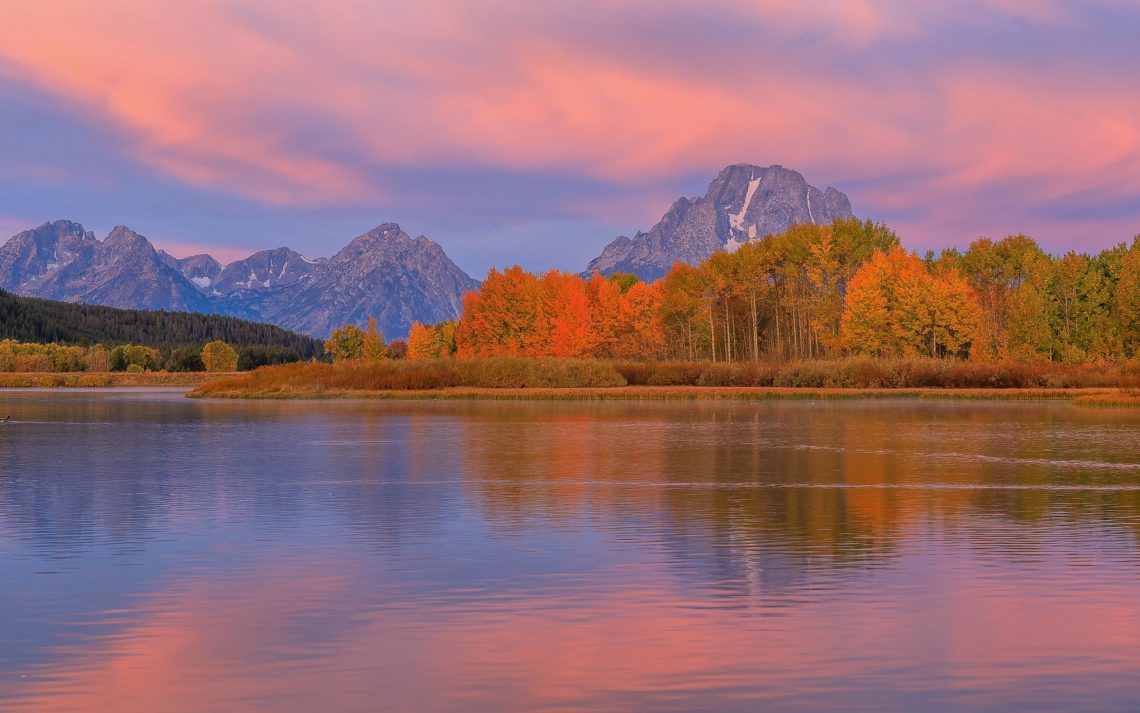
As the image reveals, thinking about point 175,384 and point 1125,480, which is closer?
point 1125,480

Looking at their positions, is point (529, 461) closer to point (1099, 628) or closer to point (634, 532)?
point (634, 532)

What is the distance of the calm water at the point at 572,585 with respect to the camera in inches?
422

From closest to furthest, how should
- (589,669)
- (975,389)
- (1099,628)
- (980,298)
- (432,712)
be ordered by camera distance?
1. (432,712)
2. (589,669)
3. (1099,628)
4. (975,389)
5. (980,298)

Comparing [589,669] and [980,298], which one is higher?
[980,298]

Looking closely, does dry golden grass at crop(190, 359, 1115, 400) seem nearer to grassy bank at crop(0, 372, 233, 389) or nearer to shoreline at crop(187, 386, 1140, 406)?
shoreline at crop(187, 386, 1140, 406)

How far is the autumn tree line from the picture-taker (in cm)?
9850

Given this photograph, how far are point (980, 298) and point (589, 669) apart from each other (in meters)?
109

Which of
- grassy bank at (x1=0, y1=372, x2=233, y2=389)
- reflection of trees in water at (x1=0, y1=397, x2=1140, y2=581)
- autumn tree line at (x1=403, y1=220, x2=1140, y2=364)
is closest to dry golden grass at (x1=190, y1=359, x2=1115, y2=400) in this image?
autumn tree line at (x1=403, y1=220, x2=1140, y2=364)

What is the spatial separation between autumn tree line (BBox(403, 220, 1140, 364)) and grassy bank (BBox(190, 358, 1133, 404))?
7.08 m

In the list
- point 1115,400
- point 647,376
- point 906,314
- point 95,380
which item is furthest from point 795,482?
point 95,380

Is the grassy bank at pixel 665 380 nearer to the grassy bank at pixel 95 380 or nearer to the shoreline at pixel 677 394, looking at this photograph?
the shoreline at pixel 677 394

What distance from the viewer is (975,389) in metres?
86.4

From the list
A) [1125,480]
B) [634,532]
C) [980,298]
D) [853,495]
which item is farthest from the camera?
[980,298]

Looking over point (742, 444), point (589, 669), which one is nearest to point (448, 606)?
point (589, 669)
